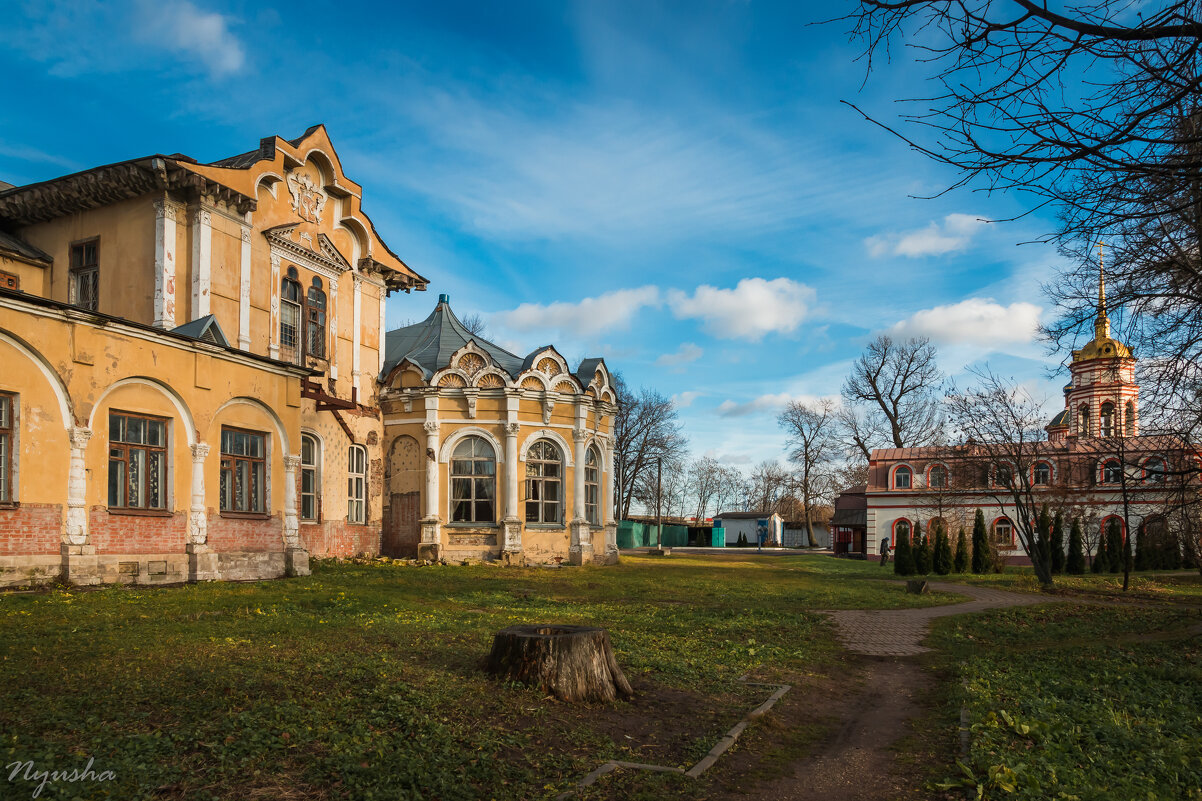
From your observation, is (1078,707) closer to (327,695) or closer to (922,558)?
(327,695)

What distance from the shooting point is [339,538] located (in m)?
22.2

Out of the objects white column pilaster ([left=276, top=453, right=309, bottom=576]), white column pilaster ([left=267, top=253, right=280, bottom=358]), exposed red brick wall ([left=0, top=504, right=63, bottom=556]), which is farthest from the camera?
white column pilaster ([left=267, top=253, right=280, bottom=358])

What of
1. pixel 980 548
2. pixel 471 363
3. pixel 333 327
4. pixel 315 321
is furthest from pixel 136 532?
pixel 980 548

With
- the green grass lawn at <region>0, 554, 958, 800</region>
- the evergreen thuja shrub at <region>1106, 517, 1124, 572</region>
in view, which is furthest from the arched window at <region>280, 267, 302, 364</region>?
the evergreen thuja shrub at <region>1106, 517, 1124, 572</region>

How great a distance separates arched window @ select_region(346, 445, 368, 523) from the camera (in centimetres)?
2312

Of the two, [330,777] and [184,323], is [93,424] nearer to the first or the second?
[184,323]

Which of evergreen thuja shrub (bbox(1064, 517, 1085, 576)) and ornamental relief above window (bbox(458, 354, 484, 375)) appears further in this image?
→ evergreen thuja shrub (bbox(1064, 517, 1085, 576))

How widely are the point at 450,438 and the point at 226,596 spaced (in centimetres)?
1157

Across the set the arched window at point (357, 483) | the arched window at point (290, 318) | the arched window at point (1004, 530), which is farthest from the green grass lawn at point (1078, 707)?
the arched window at point (1004, 530)

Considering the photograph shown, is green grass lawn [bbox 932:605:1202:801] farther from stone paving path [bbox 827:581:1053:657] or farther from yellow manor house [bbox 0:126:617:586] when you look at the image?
yellow manor house [bbox 0:126:617:586]

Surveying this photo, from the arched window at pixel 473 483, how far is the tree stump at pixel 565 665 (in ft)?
55.7

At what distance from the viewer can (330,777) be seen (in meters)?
4.94

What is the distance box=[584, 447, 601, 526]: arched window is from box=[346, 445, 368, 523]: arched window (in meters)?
6.64

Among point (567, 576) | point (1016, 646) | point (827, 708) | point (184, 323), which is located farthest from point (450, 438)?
point (827, 708)
